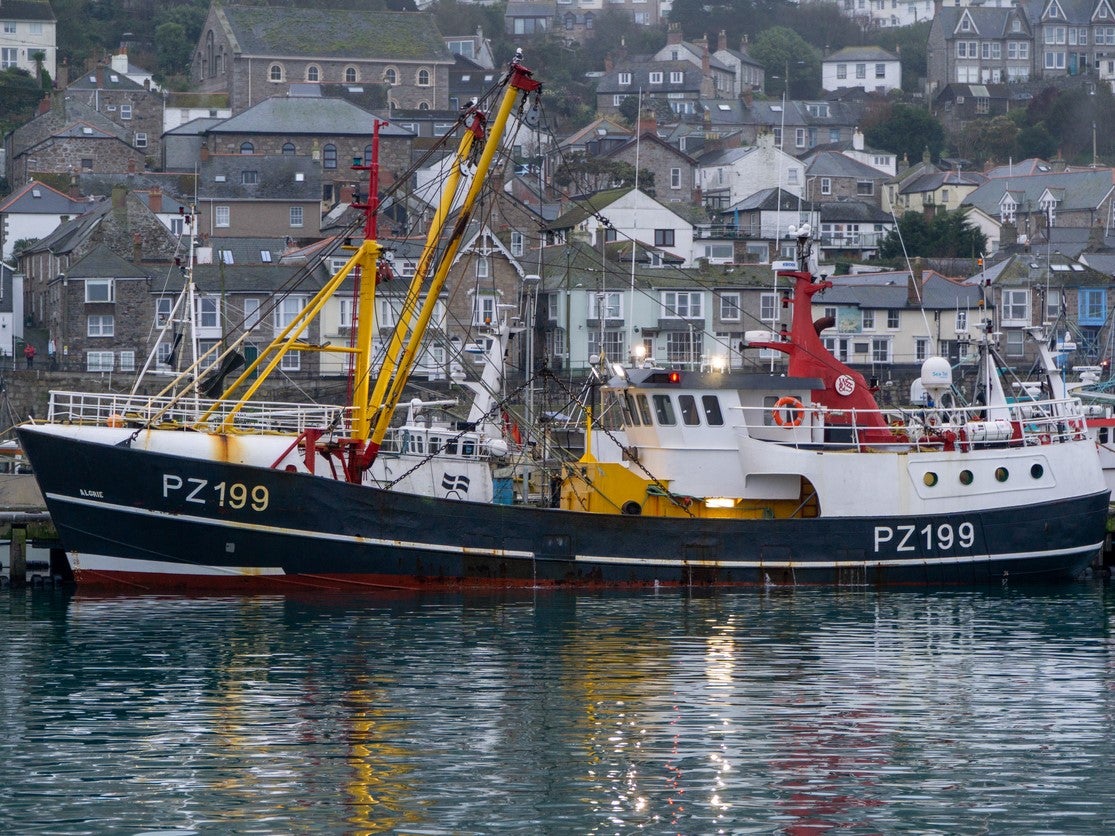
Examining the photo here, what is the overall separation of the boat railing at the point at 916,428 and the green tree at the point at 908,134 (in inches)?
3521

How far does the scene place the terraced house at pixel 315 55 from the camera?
11150 cm

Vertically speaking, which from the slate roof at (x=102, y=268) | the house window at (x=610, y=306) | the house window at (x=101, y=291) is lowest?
the house window at (x=610, y=306)

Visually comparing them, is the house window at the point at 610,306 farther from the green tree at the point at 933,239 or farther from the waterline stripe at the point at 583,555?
the waterline stripe at the point at 583,555

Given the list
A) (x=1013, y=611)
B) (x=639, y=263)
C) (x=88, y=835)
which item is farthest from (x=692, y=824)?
(x=639, y=263)

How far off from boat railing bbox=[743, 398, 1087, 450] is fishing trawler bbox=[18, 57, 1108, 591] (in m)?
0.07

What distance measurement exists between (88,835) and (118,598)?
51.2 ft

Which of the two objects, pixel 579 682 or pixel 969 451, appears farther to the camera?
pixel 969 451

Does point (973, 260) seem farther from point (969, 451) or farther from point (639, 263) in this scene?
point (969, 451)

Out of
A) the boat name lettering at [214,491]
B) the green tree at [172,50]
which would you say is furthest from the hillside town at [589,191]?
the boat name lettering at [214,491]

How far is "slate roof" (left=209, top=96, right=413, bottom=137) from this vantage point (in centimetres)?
9538

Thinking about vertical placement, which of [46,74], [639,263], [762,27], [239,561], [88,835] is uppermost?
[762,27]

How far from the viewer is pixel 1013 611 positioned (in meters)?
32.5

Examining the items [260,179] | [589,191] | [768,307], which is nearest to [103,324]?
[260,179]

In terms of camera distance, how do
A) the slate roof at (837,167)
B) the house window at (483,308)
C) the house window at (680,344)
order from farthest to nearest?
the slate roof at (837,167) → the house window at (680,344) → the house window at (483,308)
